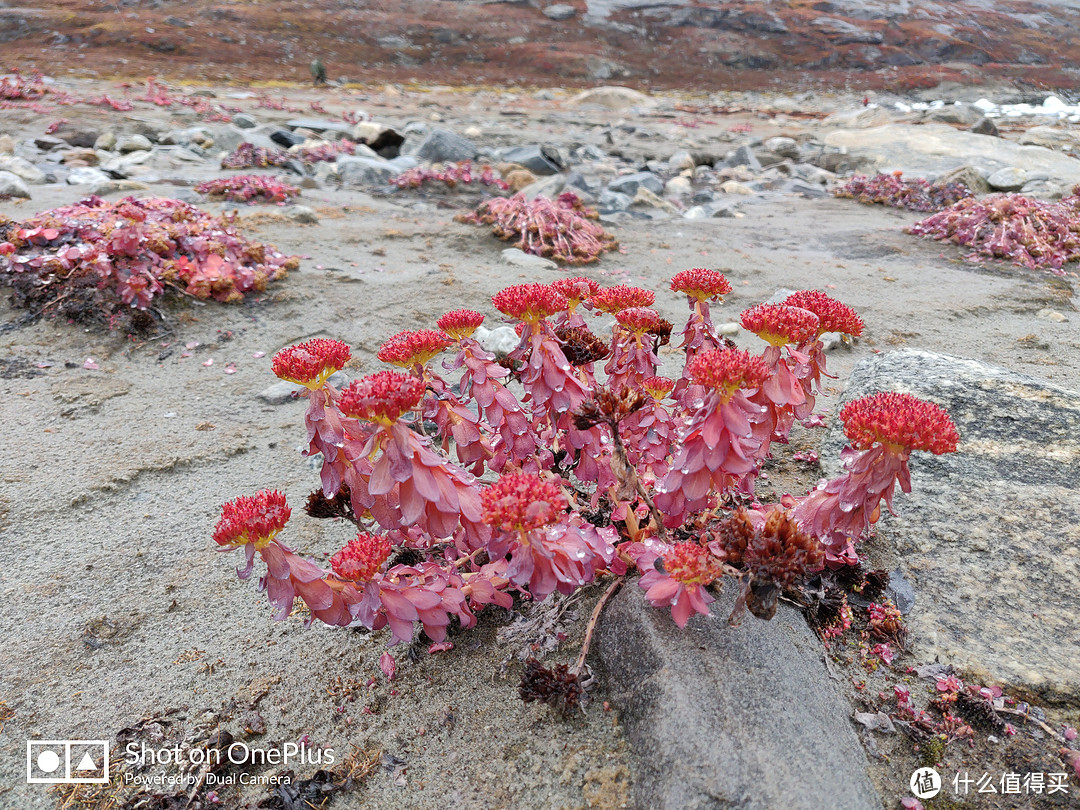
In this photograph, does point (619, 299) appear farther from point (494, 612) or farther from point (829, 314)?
point (494, 612)

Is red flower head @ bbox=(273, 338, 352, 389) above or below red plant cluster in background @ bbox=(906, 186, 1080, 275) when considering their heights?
below

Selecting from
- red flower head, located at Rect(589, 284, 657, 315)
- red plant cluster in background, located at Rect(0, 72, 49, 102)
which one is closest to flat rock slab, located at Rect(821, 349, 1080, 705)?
red flower head, located at Rect(589, 284, 657, 315)

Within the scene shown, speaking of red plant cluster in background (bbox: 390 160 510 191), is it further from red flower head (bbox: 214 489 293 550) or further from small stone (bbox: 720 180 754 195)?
red flower head (bbox: 214 489 293 550)

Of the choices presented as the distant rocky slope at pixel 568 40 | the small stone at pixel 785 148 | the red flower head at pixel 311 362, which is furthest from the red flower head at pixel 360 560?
the distant rocky slope at pixel 568 40

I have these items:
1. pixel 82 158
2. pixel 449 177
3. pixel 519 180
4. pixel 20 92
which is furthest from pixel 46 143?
pixel 519 180

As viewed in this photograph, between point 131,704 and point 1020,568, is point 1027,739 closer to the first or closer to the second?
point 1020,568

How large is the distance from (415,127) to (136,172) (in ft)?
25.9

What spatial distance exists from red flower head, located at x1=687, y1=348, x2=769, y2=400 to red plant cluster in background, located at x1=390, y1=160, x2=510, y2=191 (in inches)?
297

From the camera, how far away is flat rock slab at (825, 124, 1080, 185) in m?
9.51

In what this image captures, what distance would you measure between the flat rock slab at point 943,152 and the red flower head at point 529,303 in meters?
10.3

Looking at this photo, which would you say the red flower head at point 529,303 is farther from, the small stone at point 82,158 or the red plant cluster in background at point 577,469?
the small stone at point 82,158

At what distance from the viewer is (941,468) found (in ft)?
7.40

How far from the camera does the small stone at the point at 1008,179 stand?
27.9 feet

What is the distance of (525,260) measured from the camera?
5.62 meters
